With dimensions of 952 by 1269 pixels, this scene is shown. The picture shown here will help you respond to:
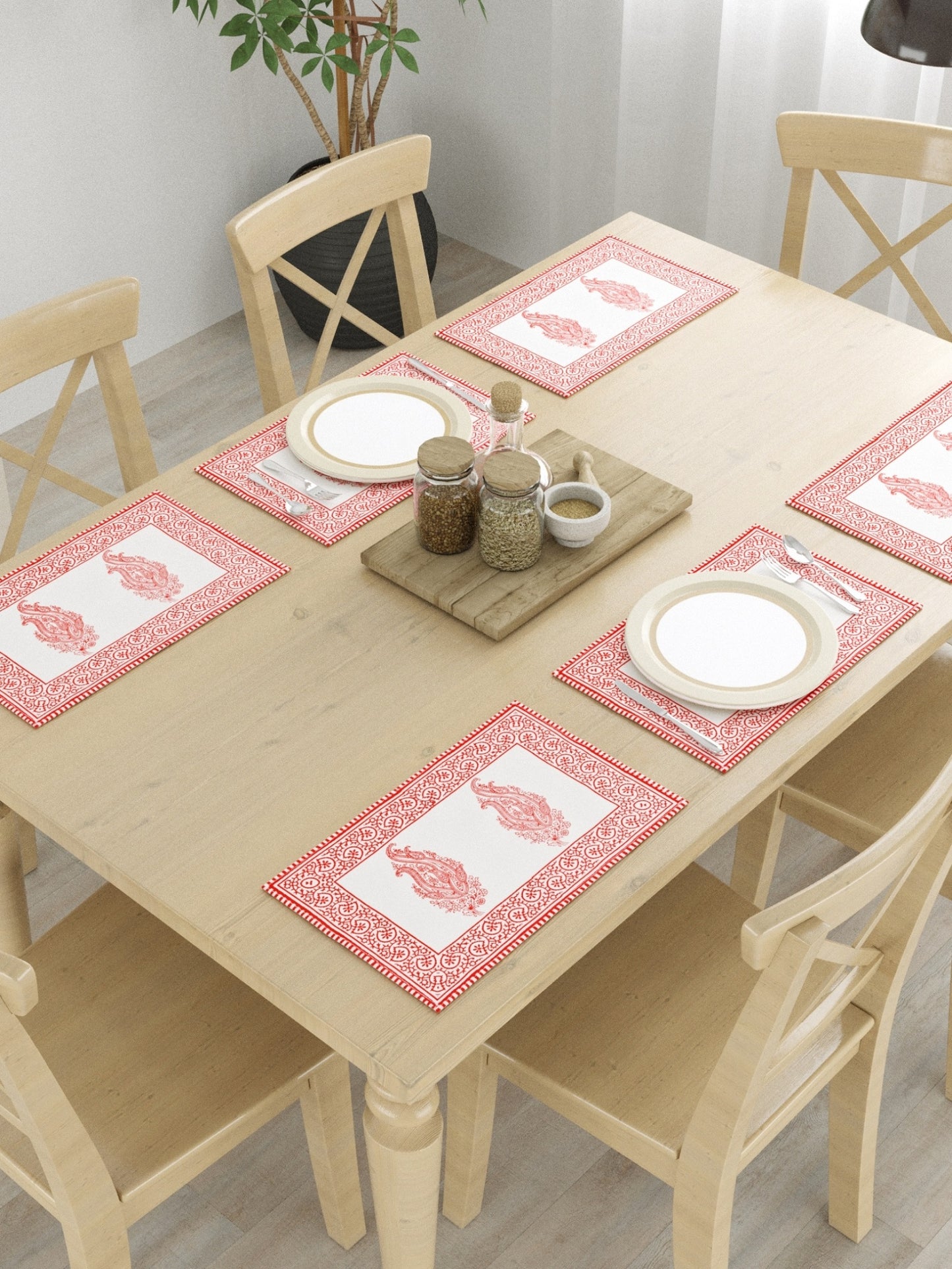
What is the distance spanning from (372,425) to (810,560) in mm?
621

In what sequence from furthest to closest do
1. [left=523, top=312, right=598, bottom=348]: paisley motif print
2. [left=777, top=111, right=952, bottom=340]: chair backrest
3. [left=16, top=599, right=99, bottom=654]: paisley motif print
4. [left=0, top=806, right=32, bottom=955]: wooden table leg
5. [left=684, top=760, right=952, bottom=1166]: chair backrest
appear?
[left=777, top=111, right=952, bottom=340]: chair backrest
[left=523, top=312, right=598, bottom=348]: paisley motif print
[left=0, top=806, right=32, bottom=955]: wooden table leg
[left=16, top=599, right=99, bottom=654]: paisley motif print
[left=684, top=760, right=952, bottom=1166]: chair backrest

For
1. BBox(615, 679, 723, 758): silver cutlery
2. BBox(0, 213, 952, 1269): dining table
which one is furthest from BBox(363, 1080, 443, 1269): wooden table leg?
BBox(615, 679, 723, 758): silver cutlery

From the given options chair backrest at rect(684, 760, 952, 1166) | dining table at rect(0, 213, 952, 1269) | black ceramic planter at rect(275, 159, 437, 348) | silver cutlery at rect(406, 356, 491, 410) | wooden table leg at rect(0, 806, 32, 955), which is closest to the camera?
chair backrest at rect(684, 760, 952, 1166)

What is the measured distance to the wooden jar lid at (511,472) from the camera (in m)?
1.76

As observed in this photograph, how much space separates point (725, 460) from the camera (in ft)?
6.78

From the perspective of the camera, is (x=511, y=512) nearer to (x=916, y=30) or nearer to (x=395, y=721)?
(x=395, y=721)

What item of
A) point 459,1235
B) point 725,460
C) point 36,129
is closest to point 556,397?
point 725,460

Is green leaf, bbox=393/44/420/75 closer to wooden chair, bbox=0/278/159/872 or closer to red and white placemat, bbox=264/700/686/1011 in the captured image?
wooden chair, bbox=0/278/159/872

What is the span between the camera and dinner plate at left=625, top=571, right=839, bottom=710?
5.67 ft

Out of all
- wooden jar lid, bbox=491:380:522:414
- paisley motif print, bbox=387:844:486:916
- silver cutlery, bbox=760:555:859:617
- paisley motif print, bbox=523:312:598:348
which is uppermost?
wooden jar lid, bbox=491:380:522:414

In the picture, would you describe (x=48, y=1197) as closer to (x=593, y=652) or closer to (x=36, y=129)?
(x=593, y=652)

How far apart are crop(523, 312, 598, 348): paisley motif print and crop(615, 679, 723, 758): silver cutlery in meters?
0.71

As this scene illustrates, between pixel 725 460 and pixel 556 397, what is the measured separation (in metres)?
0.27

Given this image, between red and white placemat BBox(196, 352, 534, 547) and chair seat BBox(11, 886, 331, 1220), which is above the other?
red and white placemat BBox(196, 352, 534, 547)
